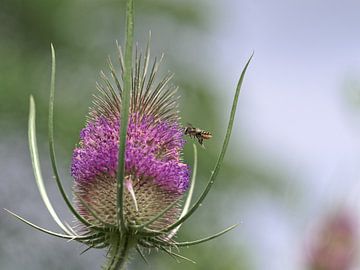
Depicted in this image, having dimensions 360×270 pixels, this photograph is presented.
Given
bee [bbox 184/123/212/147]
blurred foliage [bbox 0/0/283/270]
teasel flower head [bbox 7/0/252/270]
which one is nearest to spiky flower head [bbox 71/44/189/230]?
teasel flower head [bbox 7/0/252/270]

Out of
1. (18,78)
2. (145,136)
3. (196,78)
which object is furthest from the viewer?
(196,78)

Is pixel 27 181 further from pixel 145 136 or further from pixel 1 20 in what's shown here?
pixel 145 136

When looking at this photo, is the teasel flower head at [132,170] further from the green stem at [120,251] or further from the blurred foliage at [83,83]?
the blurred foliage at [83,83]

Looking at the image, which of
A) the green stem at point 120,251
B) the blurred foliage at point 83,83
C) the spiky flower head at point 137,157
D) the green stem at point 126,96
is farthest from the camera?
the blurred foliage at point 83,83

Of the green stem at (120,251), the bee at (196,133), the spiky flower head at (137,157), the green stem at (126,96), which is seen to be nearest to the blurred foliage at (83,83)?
the bee at (196,133)

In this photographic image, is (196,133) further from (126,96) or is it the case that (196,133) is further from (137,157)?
(126,96)

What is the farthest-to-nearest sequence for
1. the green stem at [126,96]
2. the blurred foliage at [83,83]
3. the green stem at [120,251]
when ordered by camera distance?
the blurred foliage at [83,83] < the green stem at [120,251] < the green stem at [126,96]

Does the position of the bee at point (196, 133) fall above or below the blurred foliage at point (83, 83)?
above

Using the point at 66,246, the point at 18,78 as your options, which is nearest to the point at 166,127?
the point at 18,78
